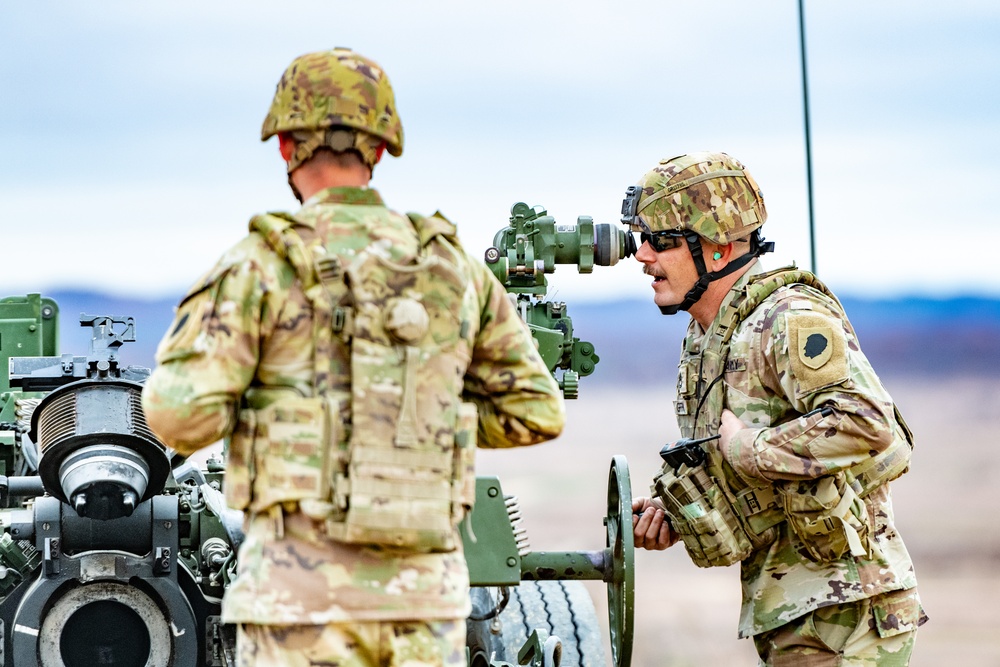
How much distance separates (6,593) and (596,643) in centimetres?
231

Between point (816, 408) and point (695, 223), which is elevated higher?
point (695, 223)

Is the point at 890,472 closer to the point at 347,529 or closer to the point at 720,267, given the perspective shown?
the point at 720,267

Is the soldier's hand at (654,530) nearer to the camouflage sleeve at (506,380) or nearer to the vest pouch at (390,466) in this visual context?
the camouflage sleeve at (506,380)

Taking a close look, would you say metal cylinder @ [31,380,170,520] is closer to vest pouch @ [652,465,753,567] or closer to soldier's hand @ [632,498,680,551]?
soldier's hand @ [632,498,680,551]

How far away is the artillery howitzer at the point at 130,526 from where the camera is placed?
5648 mm

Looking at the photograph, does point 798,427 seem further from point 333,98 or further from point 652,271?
point 333,98

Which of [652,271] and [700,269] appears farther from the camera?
[652,271]

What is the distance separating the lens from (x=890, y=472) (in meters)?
5.13

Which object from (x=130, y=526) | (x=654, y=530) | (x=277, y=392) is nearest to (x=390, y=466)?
(x=277, y=392)

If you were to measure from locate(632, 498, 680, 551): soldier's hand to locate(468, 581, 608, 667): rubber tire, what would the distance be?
0.97 m

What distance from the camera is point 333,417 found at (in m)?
3.55

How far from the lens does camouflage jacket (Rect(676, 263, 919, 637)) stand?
4.91m

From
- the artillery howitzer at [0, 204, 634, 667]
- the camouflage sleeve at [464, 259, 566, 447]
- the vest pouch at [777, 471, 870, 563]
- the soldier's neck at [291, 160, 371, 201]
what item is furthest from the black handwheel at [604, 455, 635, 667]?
the soldier's neck at [291, 160, 371, 201]

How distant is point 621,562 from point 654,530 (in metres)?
0.19
